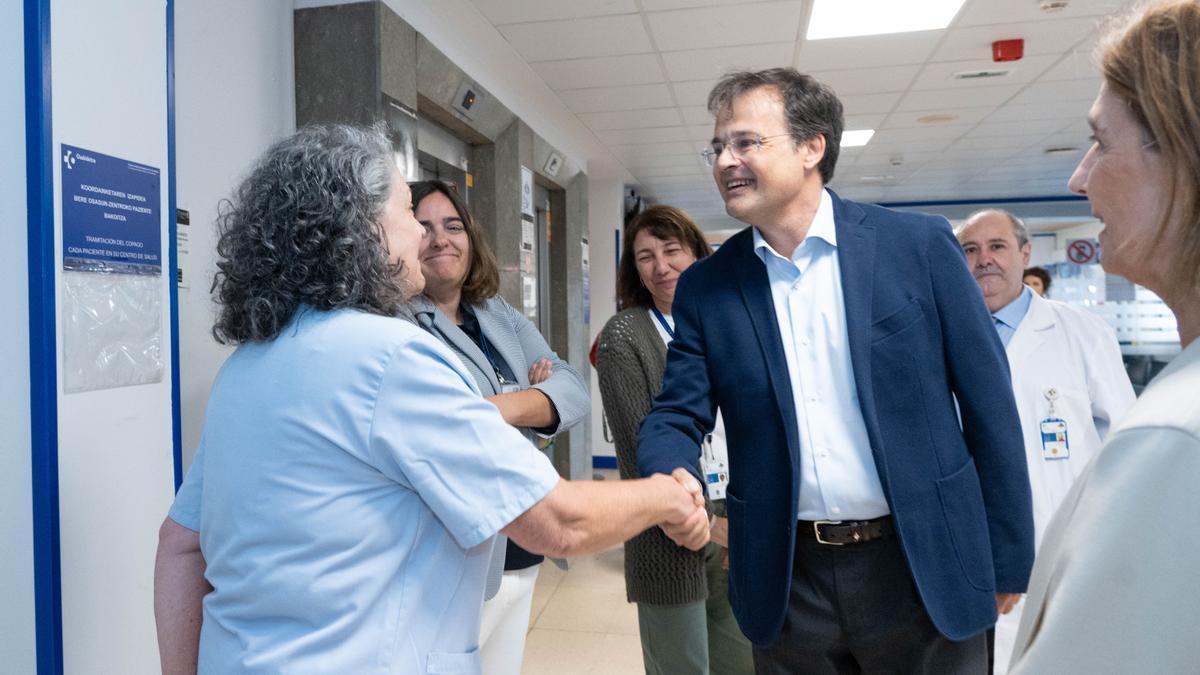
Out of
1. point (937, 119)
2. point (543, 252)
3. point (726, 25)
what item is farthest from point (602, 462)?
point (726, 25)

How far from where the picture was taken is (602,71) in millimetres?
4875

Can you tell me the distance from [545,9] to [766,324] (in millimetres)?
2851

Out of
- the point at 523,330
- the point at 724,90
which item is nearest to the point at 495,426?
the point at 724,90

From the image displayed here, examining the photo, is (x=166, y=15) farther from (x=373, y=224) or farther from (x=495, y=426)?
(x=495, y=426)

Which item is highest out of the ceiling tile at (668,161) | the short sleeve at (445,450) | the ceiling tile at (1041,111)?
the ceiling tile at (1041,111)

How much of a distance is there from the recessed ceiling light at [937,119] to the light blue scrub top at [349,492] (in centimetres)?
625

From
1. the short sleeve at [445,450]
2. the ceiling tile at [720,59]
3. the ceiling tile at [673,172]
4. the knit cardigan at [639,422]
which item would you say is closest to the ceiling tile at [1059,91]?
the ceiling tile at [720,59]

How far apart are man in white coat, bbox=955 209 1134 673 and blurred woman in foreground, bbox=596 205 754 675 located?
0.96 meters

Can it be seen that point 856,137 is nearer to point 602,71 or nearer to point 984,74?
point 984,74

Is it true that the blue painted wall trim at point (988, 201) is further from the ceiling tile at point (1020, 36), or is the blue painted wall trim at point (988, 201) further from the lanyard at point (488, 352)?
the lanyard at point (488, 352)

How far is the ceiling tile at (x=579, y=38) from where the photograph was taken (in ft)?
13.4

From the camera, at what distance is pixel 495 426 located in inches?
43.2

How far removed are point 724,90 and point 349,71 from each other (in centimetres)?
169

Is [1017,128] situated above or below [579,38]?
above
